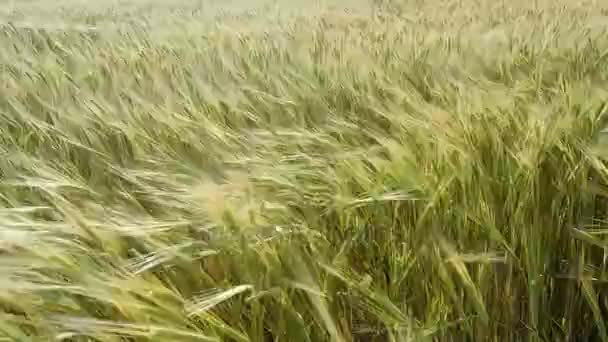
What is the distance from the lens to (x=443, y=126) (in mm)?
687

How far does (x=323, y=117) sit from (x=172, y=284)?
19.5 inches

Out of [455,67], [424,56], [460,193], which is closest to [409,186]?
[460,193]

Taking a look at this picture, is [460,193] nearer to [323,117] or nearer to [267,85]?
[323,117]

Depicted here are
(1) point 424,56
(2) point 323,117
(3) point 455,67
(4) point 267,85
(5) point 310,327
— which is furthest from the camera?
(1) point 424,56

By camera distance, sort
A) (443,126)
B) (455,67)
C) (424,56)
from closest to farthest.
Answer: (443,126) < (455,67) < (424,56)

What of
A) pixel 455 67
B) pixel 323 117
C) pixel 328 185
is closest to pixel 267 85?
pixel 323 117

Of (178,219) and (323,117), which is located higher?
(323,117)

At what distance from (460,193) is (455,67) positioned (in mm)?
749

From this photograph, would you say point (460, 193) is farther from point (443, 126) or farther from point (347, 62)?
point (347, 62)

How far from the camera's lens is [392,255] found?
507 mm

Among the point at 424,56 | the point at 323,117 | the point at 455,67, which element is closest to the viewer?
the point at 323,117

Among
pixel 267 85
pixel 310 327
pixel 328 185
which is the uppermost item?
pixel 267 85

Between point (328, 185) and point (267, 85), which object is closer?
point (328, 185)

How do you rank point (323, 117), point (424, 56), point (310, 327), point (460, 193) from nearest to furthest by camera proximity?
point (310, 327) → point (460, 193) → point (323, 117) → point (424, 56)
